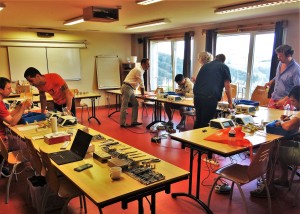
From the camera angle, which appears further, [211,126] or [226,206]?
[211,126]

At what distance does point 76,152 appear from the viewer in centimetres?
212

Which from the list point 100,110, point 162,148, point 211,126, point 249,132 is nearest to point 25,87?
point 100,110

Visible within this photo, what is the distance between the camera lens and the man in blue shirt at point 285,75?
3742 mm

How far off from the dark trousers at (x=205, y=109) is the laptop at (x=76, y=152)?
6.48 ft

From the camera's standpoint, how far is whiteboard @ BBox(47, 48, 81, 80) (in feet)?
24.1

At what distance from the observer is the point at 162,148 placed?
14.4 ft

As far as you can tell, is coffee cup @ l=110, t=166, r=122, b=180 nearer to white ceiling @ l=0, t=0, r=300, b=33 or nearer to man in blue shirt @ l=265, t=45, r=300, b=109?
white ceiling @ l=0, t=0, r=300, b=33

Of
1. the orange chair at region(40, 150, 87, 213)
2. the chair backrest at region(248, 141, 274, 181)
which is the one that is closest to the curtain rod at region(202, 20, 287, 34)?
the chair backrest at region(248, 141, 274, 181)

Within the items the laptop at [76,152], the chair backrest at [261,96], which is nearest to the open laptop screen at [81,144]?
the laptop at [76,152]

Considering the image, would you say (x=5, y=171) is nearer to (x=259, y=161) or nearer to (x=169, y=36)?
(x=259, y=161)

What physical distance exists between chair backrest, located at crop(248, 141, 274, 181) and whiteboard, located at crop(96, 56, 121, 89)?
662cm

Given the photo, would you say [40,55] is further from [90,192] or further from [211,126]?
[90,192]

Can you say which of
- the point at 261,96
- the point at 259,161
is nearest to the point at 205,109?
the point at 259,161

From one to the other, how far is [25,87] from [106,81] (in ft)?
9.27
